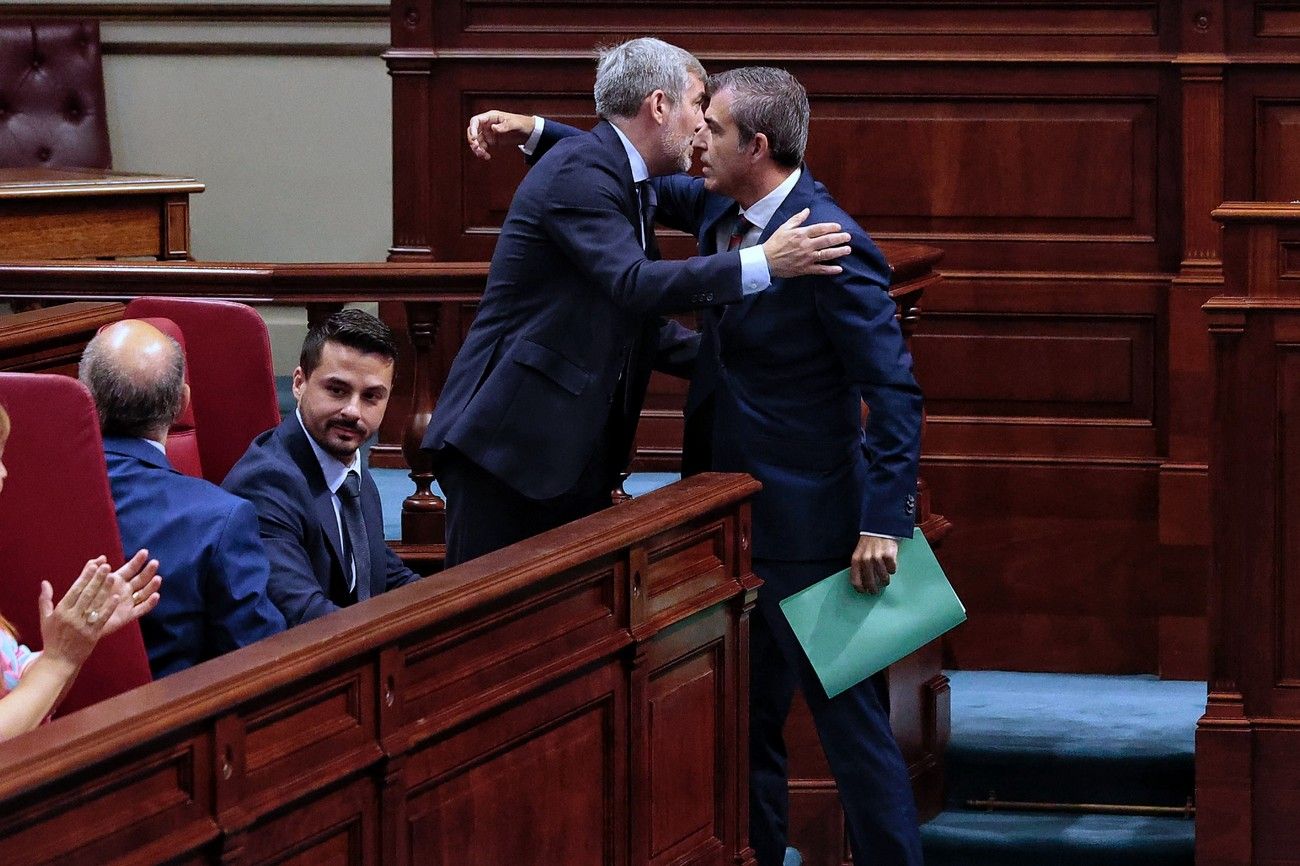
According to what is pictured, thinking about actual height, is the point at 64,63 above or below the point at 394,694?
above

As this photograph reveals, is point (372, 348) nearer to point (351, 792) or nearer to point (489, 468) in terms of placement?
point (489, 468)

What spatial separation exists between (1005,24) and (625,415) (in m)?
2.02

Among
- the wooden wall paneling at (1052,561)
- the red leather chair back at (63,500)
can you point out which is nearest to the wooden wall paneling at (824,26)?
the wooden wall paneling at (1052,561)

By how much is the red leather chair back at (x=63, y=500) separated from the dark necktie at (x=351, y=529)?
0.54 meters

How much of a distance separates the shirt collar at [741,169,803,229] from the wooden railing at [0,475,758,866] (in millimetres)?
399

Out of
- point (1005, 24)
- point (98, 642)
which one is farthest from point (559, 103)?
point (98, 642)

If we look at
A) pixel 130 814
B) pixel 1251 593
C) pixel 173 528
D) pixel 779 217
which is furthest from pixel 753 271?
pixel 1251 593

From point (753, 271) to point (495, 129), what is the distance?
67 cm

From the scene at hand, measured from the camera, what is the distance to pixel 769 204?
2992 mm

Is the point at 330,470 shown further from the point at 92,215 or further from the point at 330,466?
the point at 92,215

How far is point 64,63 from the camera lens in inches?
253

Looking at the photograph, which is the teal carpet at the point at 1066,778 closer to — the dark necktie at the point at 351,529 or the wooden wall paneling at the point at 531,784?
the wooden wall paneling at the point at 531,784

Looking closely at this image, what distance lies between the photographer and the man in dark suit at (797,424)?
2939 millimetres

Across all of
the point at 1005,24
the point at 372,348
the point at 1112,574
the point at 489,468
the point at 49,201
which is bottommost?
the point at 1112,574
